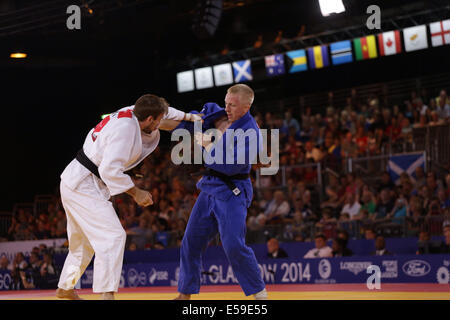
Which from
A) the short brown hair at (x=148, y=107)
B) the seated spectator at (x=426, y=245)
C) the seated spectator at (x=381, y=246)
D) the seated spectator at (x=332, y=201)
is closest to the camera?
the short brown hair at (x=148, y=107)

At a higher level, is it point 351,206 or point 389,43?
point 389,43

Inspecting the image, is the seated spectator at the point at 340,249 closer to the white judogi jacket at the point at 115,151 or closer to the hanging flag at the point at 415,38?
the white judogi jacket at the point at 115,151

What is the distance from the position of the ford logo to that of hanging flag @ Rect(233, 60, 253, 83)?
9.24 metres

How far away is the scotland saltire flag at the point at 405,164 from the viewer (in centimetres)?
1202

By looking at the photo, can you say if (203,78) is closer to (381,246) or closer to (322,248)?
(322,248)

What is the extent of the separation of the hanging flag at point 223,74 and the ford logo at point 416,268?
952 cm

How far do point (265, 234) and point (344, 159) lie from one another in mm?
3196

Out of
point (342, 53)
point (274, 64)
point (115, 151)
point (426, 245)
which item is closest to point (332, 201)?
point (426, 245)

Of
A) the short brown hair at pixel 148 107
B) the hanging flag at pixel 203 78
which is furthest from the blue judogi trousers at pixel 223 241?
the hanging flag at pixel 203 78

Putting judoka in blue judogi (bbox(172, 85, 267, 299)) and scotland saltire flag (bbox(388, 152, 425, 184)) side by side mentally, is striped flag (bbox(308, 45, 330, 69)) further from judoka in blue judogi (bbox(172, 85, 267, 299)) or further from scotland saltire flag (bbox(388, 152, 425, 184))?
judoka in blue judogi (bbox(172, 85, 267, 299))

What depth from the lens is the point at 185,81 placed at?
18359mm

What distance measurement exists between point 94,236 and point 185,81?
549 inches
